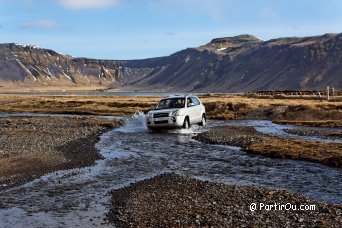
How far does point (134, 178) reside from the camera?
16.9m

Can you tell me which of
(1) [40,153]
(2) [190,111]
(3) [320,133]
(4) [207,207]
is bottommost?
(3) [320,133]

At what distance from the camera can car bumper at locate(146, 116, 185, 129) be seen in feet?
104

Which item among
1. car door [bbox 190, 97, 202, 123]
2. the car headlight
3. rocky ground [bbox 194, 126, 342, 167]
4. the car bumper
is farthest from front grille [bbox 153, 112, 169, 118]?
rocky ground [bbox 194, 126, 342, 167]

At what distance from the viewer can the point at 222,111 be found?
189 ft

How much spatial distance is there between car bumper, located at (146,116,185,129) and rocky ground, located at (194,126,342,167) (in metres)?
2.32

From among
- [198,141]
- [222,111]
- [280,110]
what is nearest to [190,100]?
[198,141]

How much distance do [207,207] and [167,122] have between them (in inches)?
793

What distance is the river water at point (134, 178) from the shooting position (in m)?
12.0

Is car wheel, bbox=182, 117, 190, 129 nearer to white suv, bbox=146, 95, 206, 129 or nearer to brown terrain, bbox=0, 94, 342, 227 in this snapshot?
white suv, bbox=146, 95, 206, 129

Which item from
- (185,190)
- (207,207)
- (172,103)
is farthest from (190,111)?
(207,207)

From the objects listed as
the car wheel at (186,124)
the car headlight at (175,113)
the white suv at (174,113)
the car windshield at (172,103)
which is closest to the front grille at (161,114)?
the white suv at (174,113)

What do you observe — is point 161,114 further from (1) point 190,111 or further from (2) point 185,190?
(2) point 185,190

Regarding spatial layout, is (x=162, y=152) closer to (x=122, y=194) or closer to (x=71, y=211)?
(x=122, y=194)

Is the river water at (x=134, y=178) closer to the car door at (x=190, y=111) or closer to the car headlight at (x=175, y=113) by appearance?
the car headlight at (x=175, y=113)
